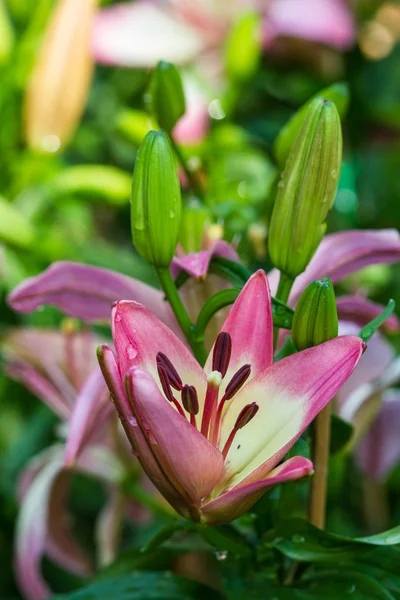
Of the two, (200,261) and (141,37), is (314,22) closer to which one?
(141,37)

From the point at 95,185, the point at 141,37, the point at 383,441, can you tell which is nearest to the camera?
the point at 383,441

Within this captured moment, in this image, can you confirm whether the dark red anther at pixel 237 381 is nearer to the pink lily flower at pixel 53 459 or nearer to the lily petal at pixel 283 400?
the lily petal at pixel 283 400

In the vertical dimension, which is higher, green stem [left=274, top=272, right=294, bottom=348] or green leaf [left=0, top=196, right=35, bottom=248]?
green stem [left=274, top=272, right=294, bottom=348]

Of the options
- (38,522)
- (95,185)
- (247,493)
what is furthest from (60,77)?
(247,493)

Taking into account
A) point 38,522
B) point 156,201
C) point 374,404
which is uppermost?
point 156,201

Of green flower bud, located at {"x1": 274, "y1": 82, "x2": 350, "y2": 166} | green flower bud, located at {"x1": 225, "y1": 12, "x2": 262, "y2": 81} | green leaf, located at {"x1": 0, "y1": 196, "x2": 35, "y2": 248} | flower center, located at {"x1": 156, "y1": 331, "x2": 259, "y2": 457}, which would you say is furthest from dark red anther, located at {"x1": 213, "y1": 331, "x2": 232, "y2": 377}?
green flower bud, located at {"x1": 225, "y1": 12, "x2": 262, "y2": 81}

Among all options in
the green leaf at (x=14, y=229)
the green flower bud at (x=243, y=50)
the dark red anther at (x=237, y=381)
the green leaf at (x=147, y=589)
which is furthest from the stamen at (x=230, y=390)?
the green flower bud at (x=243, y=50)

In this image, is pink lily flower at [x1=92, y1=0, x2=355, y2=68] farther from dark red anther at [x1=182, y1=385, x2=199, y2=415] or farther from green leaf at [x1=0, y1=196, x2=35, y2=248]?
dark red anther at [x1=182, y1=385, x2=199, y2=415]

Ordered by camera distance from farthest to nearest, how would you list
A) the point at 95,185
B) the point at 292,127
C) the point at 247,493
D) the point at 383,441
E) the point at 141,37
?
the point at 141,37
the point at 95,185
the point at 383,441
the point at 292,127
the point at 247,493
